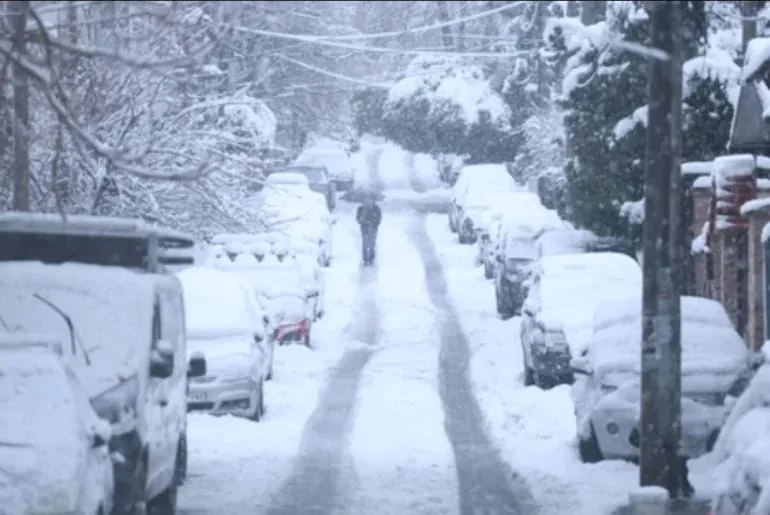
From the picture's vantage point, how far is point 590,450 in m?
16.7

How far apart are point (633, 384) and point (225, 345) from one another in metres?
6.18

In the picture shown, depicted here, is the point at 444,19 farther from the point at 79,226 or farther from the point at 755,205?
the point at 79,226

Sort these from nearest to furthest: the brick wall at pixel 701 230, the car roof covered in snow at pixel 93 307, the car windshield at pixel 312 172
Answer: the car roof covered in snow at pixel 93 307
the brick wall at pixel 701 230
the car windshield at pixel 312 172

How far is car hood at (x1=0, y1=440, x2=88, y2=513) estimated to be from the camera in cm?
988

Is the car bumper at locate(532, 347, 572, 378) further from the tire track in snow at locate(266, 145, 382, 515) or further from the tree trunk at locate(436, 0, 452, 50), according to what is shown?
the tree trunk at locate(436, 0, 452, 50)

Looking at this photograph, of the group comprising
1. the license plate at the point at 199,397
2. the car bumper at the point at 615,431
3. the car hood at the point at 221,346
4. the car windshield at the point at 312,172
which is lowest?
the car windshield at the point at 312,172

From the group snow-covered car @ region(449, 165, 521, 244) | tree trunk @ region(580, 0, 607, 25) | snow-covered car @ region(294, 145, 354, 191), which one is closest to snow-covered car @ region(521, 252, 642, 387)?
tree trunk @ region(580, 0, 607, 25)

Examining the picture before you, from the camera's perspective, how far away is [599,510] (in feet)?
45.9

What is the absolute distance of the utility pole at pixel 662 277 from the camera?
13.7 metres

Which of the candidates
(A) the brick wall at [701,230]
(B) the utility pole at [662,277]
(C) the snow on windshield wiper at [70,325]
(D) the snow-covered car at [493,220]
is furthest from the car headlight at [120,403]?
(D) the snow-covered car at [493,220]

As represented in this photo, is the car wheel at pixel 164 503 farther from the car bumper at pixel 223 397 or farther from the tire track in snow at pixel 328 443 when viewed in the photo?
the car bumper at pixel 223 397

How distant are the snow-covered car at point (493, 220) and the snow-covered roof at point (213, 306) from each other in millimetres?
14319

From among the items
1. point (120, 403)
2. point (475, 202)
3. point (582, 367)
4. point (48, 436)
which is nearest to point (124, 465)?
point (120, 403)

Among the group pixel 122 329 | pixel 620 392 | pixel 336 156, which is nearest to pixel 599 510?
pixel 620 392
